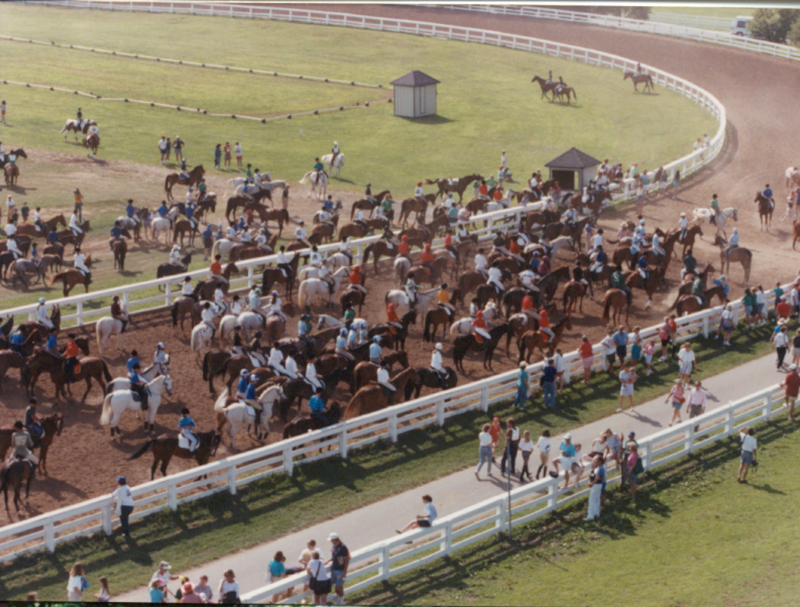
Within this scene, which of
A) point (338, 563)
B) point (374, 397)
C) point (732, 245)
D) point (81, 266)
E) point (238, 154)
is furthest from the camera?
point (238, 154)

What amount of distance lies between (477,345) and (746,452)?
7.78 m

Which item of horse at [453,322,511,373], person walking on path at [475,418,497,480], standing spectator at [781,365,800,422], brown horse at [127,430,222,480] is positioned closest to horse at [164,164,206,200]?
horse at [453,322,511,373]

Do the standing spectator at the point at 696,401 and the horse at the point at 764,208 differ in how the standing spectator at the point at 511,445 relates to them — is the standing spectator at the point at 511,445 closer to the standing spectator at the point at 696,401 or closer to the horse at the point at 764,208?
the standing spectator at the point at 696,401

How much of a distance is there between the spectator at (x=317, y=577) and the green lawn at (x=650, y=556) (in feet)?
3.89

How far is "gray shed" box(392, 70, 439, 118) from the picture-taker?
189 ft

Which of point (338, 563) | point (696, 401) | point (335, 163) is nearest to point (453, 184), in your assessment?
point (335, 163)

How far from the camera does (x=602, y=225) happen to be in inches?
1609

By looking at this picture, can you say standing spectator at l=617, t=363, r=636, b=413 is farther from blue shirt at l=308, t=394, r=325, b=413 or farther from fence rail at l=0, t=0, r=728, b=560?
blue shirt at l=308, t=394, r=325, b=413

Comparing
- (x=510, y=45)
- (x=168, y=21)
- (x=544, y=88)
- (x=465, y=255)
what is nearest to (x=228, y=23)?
(x=168, y=21)

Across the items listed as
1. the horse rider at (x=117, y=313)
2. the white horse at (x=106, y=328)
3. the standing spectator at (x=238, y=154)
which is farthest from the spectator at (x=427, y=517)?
the standing spectator at (x=238, y=154)

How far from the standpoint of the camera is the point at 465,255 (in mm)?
35875

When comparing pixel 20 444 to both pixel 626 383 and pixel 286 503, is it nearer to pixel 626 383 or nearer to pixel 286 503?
pixel 286 503

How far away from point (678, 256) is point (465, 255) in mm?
8023

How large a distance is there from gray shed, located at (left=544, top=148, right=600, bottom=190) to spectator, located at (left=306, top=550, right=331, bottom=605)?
96.5 feet
